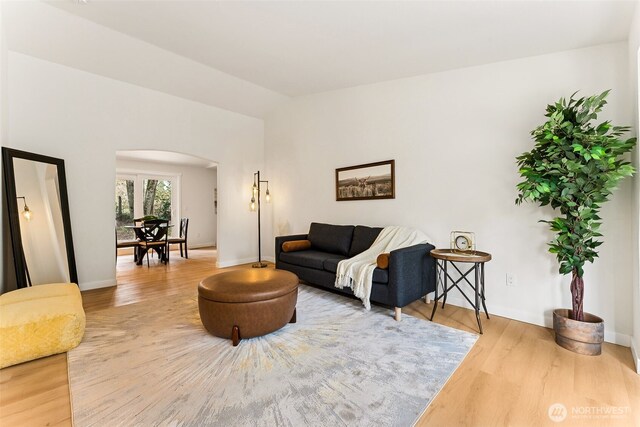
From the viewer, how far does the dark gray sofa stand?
276 cm

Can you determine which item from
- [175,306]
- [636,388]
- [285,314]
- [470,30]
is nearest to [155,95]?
[175,306]

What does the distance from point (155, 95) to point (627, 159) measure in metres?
5.80

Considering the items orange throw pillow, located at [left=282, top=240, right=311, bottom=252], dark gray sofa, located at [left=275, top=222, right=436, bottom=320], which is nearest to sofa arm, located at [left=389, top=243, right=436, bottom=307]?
dark gray sofa, located at [left=275, top=222, right=436, bottom=320]

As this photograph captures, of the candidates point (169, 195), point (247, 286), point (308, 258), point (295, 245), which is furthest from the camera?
point (169, 195)

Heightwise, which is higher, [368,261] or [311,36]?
[311,36]

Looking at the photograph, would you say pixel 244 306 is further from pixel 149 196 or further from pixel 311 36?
pixel 149 196

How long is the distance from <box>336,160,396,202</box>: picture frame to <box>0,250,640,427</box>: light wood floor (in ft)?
6.43

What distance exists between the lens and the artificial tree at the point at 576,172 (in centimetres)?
204

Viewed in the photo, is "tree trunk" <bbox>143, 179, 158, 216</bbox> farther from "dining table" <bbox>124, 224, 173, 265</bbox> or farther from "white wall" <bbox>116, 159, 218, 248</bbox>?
A: "dining table" <bbox>124, 224, 173, 265</bbox>

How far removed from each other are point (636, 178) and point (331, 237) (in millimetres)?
3072

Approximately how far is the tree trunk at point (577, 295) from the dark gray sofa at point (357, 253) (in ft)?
3.92

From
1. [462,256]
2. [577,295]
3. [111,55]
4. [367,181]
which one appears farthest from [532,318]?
[111,55]

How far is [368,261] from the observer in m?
3.17

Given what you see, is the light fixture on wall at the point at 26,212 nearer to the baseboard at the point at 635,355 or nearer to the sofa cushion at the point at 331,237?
the sofa cushion at the point at 331,237
